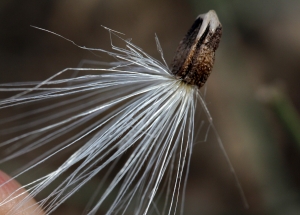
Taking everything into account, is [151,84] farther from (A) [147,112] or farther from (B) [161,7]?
(B) [161,7]

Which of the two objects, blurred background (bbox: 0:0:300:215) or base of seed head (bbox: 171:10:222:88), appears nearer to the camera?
base of seed head (bbox: 171:10:222:88)

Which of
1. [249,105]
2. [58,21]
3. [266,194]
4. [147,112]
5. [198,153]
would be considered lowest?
[266,194]

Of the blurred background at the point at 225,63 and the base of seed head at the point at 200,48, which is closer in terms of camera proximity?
the base of seed head at the point at 200,48

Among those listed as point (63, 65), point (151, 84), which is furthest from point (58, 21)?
point (151, 84)
